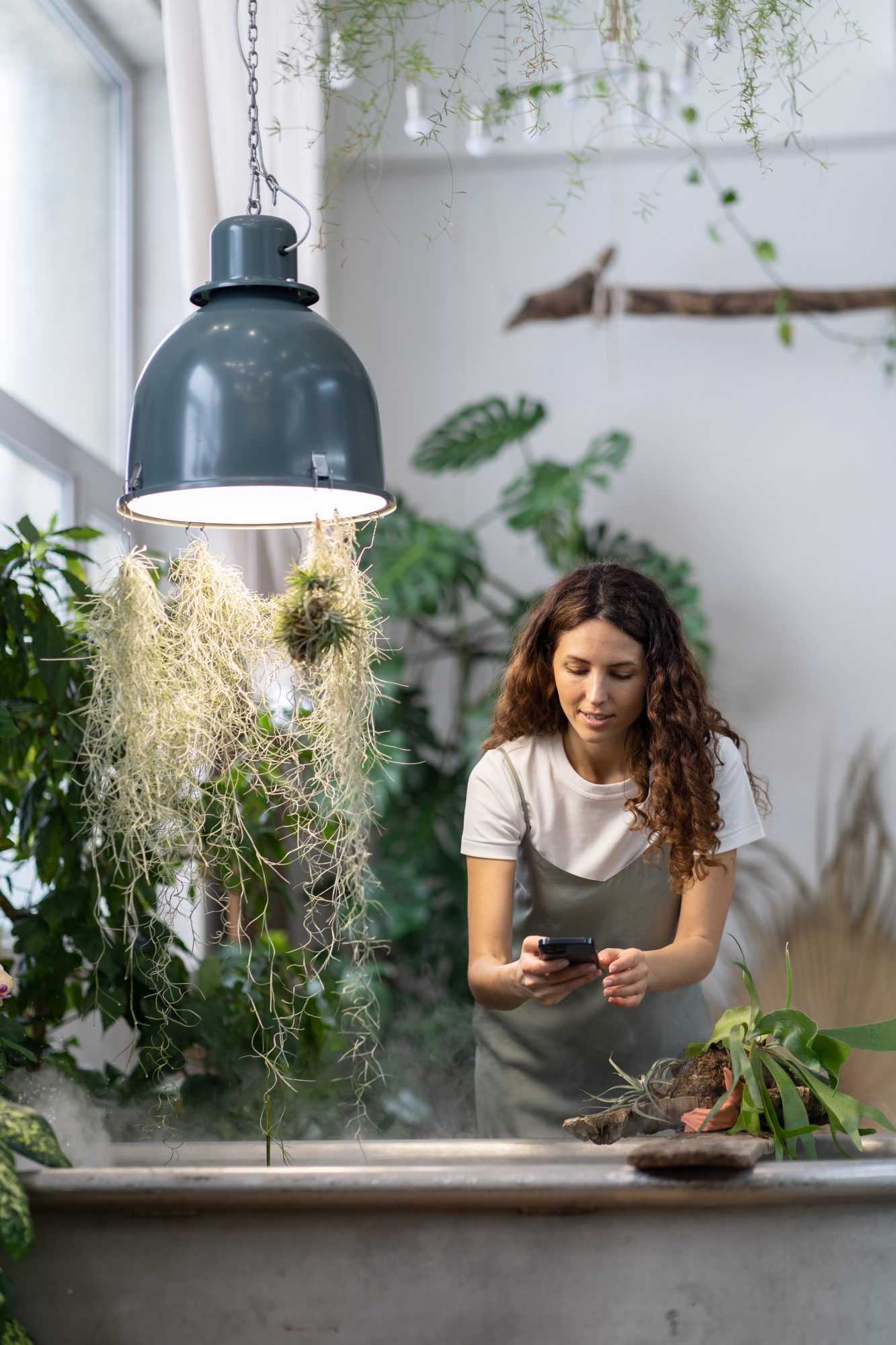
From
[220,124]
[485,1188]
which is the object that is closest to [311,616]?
[485,1188]

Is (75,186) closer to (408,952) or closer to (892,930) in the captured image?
(408,952)

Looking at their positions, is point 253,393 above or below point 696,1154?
above

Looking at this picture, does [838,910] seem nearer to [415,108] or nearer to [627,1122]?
[627,1122]

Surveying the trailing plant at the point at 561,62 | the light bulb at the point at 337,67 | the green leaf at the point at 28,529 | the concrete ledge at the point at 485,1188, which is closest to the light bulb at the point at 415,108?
the trailing plant at the point at 561,62

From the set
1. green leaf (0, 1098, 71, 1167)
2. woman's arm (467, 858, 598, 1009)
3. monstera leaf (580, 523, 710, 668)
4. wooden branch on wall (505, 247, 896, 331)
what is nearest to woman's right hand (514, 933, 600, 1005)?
woman's arm (467, 858, 598, 1009)

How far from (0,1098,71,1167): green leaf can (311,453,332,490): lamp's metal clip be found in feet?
2.15

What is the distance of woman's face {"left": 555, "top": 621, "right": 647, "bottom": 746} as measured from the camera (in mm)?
1483

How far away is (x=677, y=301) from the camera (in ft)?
10.7

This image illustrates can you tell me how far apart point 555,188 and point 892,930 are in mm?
2152

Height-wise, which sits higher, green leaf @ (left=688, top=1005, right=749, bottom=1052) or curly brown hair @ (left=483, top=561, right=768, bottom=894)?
curly brown hair @ (left=483, top=561, right=768, bottom=894)

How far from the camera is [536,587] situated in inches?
132

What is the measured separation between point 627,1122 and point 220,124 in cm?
169

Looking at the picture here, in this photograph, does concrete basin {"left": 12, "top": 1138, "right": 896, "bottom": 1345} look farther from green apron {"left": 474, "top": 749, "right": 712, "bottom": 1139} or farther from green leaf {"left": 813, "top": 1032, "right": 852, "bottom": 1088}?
green apron {"left": 474, "top": 749, "right": 712, "bottom": 1139}

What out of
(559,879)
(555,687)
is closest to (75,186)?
(555,687)
